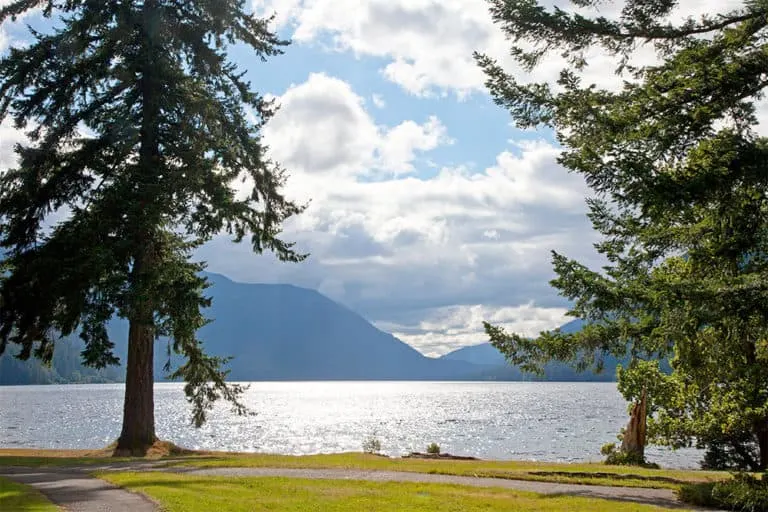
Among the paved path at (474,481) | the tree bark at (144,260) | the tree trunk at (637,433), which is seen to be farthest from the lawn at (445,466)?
the tree trunk at (637,433)

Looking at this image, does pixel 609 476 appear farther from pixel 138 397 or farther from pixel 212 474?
pixel 138 397

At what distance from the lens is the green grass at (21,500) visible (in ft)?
46.7


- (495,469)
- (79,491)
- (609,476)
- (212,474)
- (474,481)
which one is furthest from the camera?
(495,469)

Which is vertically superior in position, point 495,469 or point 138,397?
point 138,397

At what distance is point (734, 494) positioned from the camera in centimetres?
1532

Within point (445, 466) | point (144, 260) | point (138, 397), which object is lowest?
point (445, 466)

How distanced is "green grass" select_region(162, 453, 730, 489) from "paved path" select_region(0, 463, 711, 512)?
75 centimetres

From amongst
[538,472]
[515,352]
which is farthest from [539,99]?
[538,472]

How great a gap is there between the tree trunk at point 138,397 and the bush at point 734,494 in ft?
64.3

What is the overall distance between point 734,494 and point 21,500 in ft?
52.7

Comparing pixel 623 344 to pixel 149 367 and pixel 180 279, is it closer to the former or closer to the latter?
pixel 180 279

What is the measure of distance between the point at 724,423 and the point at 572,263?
61.1ft

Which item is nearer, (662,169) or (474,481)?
(662,169)

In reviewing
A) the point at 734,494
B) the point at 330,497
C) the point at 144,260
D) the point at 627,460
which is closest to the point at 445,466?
the point at 330,497
